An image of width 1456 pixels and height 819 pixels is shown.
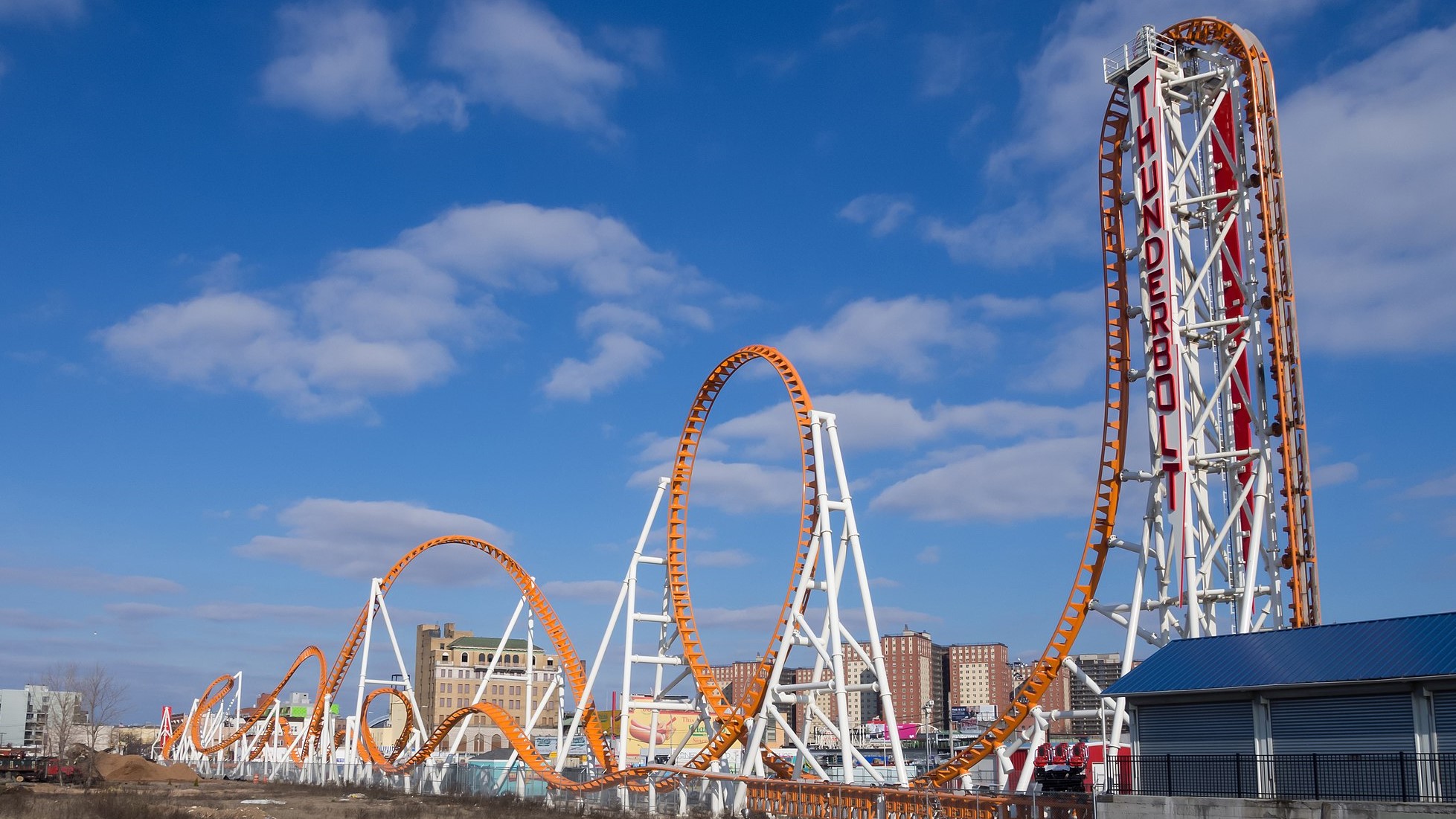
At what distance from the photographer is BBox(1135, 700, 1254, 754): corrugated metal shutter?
1931cm

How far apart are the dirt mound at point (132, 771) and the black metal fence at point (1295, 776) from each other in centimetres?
4630

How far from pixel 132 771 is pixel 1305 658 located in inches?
1972

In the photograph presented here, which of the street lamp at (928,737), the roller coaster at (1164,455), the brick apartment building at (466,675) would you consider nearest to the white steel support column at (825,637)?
the roller coaster at (1164,455)

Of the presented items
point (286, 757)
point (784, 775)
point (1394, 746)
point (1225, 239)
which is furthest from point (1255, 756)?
point (286, 757)

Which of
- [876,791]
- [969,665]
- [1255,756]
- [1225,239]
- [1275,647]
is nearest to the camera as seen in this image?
[1255,756]

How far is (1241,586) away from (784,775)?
1263cm

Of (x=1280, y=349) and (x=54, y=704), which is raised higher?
(x=1280, y=349)

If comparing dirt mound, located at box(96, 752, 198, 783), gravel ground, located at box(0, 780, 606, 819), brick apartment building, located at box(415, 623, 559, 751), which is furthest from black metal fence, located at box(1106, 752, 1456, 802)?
brick apartment building, located at box(415, 623, 559, 751)

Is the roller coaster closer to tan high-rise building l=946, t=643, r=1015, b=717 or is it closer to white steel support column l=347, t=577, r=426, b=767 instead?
white steel support column l=347, t=577, r=426, b=767

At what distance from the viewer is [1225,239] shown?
93.3ft

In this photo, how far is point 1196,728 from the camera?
65.5 feet

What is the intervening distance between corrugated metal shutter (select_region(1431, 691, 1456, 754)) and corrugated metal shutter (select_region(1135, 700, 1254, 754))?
268cm

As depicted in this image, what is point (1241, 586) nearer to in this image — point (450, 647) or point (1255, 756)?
point (1255, 756)

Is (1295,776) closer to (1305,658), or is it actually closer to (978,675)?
(1305,658)
